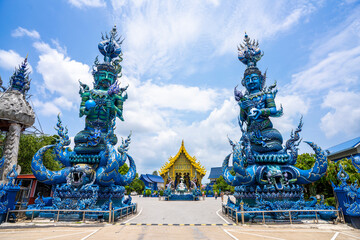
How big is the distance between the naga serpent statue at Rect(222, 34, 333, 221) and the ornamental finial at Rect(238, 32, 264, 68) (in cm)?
106

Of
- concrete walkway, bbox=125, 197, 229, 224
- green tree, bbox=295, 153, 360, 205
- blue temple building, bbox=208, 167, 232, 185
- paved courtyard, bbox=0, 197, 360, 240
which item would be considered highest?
blue temple building, bbox=208, 167, 232, 185

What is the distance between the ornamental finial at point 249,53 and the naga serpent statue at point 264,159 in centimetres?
106

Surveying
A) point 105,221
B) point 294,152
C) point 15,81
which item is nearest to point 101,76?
point 105,221

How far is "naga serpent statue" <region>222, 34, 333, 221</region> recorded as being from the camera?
10992 millimetres

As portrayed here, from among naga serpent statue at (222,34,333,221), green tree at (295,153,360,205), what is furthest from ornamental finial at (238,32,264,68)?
green tree at (295,153,360,205)

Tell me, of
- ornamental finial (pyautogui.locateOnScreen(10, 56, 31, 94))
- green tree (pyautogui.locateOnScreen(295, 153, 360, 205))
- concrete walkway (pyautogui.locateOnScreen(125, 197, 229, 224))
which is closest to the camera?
concrete walkway (pyautogui.locateOnScreen(125, 197, 229, 224))

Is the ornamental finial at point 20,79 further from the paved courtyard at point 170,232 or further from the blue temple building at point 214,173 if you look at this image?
the blue temple building at point 214,173

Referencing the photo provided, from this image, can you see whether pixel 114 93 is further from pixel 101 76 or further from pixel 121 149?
pixel 121 149

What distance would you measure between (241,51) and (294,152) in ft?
27.7

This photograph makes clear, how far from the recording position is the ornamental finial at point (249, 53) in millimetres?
15102

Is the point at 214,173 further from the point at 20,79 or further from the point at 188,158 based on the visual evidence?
the point at 20,79

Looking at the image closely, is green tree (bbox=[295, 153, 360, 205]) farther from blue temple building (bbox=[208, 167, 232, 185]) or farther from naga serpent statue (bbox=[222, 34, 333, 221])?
blue temple building (bbox=[208, 167, 232, 185])

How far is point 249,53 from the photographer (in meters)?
15.2

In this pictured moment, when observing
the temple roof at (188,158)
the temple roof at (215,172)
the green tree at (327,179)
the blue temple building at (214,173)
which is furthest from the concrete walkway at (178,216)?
the temple roof at (215,172)
